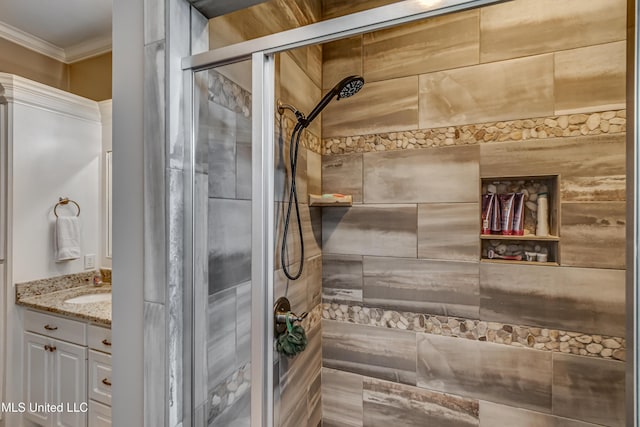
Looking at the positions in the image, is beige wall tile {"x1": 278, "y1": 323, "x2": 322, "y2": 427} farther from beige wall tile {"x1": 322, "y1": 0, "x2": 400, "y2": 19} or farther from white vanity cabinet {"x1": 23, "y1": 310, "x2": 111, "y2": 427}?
beige wall tile {"x1": 322, "y1": 0, "x2": 400, "y2": 19}

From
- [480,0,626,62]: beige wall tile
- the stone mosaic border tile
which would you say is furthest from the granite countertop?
[480,0,626,62]: beige wall tile

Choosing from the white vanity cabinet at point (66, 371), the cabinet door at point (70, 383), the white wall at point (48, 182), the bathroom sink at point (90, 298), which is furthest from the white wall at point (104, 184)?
the cabinet door at point (70, 383)

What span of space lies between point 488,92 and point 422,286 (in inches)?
38.8

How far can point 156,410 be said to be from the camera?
0.86 m

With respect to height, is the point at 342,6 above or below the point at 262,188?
above

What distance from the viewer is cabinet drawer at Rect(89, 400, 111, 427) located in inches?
68.7

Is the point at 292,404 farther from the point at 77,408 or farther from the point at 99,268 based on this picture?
the point at 99,268

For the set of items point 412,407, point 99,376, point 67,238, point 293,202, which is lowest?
point 412,407

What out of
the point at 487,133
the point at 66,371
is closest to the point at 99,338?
the point at 66,371

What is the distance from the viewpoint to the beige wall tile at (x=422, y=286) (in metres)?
1.59

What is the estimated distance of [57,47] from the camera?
2648mm

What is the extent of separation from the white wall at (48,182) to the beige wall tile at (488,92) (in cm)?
244

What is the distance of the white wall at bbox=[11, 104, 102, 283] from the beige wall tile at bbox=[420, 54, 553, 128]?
2439 millimetres

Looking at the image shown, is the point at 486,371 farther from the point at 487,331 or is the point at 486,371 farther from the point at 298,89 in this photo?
the point at 298,89
